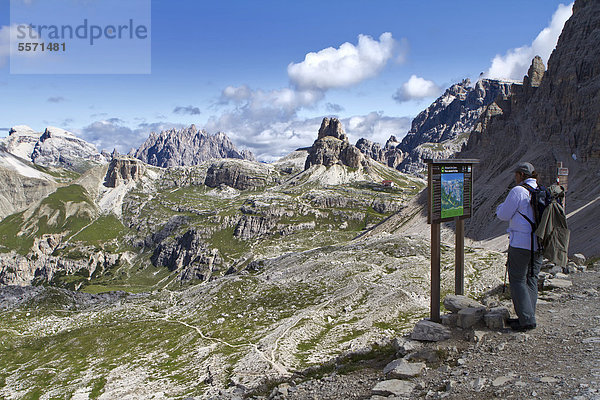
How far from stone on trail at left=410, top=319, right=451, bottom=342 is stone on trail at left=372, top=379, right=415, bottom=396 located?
14.0 ft

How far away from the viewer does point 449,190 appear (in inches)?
865

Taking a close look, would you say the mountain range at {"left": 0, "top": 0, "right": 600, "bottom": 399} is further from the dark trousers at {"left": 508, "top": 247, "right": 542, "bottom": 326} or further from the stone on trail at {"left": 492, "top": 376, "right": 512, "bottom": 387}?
the stone on trail at {"left": 492, "top": 376, "right": 512, "bottom": 387}

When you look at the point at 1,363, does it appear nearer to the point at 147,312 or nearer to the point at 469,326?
the point at 147,312

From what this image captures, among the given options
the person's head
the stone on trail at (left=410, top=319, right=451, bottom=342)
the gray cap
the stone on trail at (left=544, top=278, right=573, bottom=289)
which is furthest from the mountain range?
the gray cap

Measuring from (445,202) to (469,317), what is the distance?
6.25 meters

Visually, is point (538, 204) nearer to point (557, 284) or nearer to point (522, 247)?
point (522, 247)

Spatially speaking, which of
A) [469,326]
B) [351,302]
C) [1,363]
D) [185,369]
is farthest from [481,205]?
[1,363]

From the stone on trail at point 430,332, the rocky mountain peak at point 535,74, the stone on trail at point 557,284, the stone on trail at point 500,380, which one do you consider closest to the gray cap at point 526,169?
the stone on trail at point 430,332

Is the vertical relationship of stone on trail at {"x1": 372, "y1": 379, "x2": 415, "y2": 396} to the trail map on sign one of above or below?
below

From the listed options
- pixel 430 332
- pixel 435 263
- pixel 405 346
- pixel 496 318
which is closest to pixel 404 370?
pixel 405 346

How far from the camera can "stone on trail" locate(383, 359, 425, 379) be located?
15.8 metres

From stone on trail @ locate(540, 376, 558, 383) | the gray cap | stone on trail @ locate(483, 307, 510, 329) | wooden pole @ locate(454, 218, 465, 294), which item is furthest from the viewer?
wooden pole @ locate(454, 218, 465, 294)

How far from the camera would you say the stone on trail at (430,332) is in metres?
18.6

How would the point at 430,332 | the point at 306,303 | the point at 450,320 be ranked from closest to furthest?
the point at 430,332
the point at 450,320
the point at 306,303
